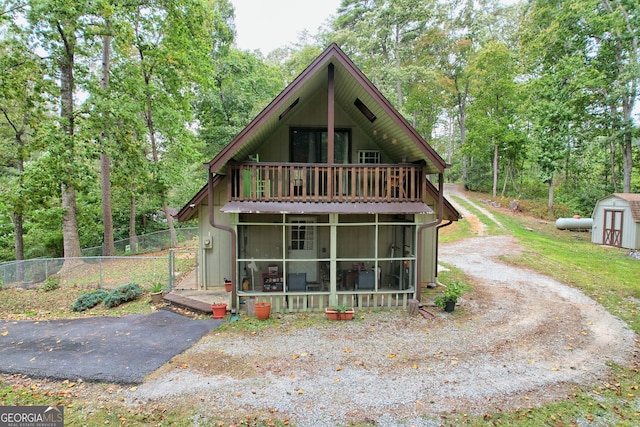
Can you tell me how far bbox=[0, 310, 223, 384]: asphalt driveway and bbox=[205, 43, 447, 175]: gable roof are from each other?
4.34 metres

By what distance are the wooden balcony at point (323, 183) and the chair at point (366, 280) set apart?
7.76 ft

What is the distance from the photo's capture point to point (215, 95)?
22.2 metres

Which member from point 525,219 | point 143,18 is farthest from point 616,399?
point 525,219

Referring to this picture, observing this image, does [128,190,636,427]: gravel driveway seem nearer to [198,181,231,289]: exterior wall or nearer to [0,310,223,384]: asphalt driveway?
[0,310,223,384]: asphalt driveway

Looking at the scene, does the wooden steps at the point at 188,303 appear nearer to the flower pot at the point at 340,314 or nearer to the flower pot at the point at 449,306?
the flower pot at the point at 340,314

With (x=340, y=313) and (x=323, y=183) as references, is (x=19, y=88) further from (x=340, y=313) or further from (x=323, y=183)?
(x=340, y=313)

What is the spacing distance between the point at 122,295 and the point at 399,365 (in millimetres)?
8630

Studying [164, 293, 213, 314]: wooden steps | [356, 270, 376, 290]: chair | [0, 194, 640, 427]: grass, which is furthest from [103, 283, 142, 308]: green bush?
[356, 270, 376, 290]: chair

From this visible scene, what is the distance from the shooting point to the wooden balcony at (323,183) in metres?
8.86

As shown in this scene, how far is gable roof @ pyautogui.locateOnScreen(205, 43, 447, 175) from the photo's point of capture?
8320mm

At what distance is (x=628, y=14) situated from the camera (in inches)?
811

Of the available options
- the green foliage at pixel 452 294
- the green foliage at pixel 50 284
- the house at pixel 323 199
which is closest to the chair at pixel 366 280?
the house at pixel 323 199

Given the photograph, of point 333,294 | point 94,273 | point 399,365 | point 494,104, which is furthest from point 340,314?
point 494,104

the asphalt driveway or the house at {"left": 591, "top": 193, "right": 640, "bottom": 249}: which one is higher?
the house at {"left": 591, "top": 193, "right": 640, "bottom": 249}
